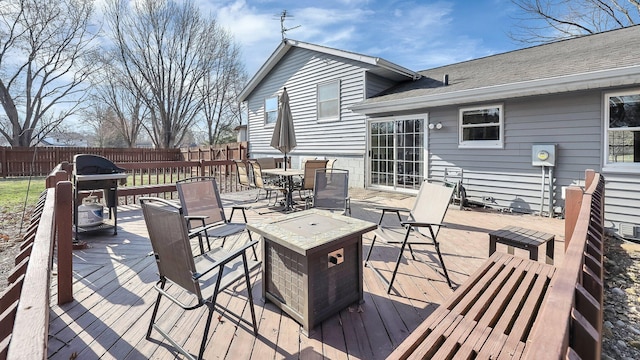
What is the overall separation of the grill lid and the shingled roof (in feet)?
19.2

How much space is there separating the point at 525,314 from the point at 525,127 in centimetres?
558

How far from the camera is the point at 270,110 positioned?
1241cm

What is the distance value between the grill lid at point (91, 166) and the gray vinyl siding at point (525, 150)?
6608 mm

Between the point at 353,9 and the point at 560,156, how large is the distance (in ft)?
27.2

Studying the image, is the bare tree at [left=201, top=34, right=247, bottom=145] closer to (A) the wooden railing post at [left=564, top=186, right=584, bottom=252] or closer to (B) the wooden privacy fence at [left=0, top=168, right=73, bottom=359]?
(B) the wooden privacy fence at [left=0, top=168, right=73, bottom=359]

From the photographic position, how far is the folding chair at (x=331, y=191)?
14.3 ft

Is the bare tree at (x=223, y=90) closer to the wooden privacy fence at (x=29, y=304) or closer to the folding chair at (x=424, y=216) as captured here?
the folding chair at (x=424, y=216)

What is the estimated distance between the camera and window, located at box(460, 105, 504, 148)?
20.8 ft

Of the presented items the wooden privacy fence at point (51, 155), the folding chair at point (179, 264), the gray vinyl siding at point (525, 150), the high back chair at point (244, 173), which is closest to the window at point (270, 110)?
the wooden privacy fence at point (51, 155)

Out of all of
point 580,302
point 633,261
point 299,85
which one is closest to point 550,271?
point 580,302

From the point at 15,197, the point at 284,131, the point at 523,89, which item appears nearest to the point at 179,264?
the point at 284,131

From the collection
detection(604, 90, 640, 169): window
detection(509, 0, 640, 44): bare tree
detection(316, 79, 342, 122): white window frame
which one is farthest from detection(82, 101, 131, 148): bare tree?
detection(509, 0, 640, 44): bare tree

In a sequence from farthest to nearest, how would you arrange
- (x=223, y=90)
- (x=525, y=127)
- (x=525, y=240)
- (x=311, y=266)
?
(x=223, y=90) < (x=525, y=127) < (x=525, y=240) < (x=311, y=266)

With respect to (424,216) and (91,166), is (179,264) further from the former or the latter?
(91,166)
